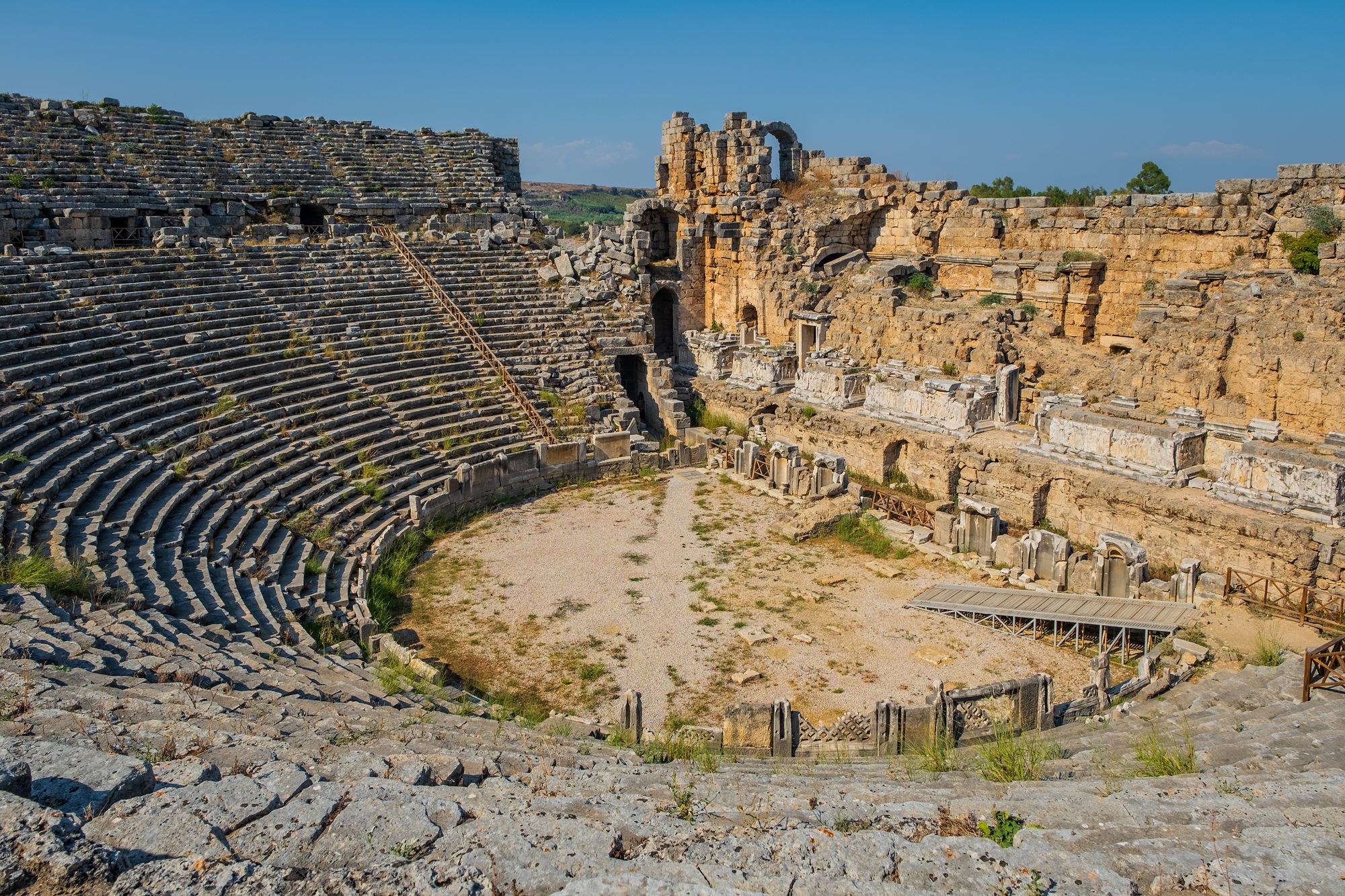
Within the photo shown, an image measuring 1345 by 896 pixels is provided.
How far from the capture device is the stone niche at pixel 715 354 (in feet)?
72.5

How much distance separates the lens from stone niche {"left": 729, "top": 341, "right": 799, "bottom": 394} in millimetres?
20953

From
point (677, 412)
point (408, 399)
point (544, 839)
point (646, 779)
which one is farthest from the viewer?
point (677, 412)

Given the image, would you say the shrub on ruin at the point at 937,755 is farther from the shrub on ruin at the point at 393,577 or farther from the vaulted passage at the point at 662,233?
the vaulted passage at the point at 662,233

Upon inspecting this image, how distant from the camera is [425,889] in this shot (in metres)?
4.20

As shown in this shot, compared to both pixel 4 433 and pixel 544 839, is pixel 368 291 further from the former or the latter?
pixel 544 839

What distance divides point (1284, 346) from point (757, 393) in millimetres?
9754

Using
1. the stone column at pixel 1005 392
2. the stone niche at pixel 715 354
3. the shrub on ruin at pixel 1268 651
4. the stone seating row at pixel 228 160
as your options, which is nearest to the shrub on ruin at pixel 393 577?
the stone niche at pixel 715 354

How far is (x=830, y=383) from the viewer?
1931cm

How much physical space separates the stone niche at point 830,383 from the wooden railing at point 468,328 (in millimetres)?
5263

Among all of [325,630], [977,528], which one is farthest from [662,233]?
[325,630]

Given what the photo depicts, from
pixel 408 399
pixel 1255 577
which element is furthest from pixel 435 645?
pixel 1255 577

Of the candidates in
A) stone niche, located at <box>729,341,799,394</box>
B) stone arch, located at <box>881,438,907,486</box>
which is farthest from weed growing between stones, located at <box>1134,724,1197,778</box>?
stone niche, located at <box>729,341,799,394</box>

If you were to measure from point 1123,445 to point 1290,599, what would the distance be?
3.43 m

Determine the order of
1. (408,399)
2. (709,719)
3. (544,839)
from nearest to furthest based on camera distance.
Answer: (544,839) < (709,719) < (408,399)
